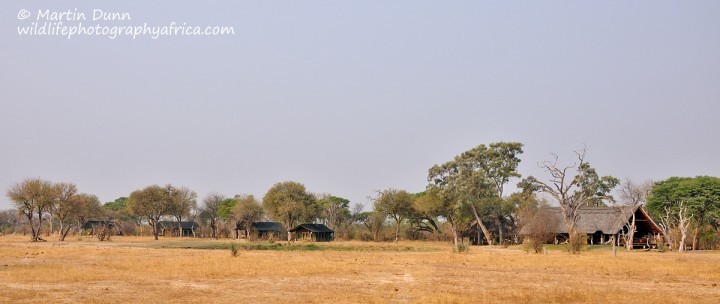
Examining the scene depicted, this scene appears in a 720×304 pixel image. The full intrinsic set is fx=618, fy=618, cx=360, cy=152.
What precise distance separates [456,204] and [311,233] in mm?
36458

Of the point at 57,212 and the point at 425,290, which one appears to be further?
the point at 57,212

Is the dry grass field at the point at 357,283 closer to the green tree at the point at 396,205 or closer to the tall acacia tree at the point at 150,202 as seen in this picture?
the green tree at the point at 396,205

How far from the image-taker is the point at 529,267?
125 feet

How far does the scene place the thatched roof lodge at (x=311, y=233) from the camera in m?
117

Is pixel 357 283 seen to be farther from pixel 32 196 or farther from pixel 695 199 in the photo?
pixel 32 196

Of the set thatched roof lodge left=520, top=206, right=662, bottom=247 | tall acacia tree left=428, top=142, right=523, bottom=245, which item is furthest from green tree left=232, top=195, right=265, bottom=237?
thatched roof lodge left=520, top=206, right=662, bottom=247

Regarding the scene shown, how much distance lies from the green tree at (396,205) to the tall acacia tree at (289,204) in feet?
49.8

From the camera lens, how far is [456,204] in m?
90.4

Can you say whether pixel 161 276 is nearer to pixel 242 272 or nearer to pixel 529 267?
pixel 242 272

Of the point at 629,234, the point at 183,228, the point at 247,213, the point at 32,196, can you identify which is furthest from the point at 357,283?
the point at 183,228

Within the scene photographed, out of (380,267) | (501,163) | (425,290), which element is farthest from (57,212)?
(425,290)

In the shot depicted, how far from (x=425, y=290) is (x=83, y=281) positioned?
48.3 ft

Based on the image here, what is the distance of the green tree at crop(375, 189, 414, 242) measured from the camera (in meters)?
113

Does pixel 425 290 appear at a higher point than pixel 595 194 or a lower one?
Answer: lower
